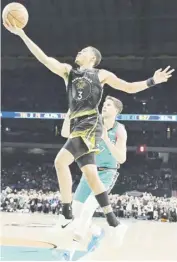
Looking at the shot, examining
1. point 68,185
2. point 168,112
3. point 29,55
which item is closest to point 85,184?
point 68,185

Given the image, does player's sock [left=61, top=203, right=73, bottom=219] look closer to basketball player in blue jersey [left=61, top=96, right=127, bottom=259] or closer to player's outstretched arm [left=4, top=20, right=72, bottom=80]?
basketball player in blue jersey [left=61, top=96, right=127, bottom=259]

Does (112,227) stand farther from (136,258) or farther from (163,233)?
A: (163,233)

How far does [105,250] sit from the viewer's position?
6.86 metres

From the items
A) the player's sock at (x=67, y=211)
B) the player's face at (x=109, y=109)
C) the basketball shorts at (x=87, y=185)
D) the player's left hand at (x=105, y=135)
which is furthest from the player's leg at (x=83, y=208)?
the player's face at (x=109, y=109)

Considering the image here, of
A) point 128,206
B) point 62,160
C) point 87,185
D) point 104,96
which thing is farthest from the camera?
point 104,96

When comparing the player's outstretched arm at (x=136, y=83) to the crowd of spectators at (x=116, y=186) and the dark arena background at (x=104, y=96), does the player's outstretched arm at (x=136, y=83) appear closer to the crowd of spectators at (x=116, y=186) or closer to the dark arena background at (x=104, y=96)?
the dark arena background at (x=104, y=96)

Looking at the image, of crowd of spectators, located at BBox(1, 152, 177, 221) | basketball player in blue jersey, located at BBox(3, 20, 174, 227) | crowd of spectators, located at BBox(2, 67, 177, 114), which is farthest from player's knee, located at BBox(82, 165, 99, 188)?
crowd of spectators, located at BBox(2, 67, 177, 114)

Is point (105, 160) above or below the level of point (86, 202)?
above

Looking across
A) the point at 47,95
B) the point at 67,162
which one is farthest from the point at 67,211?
the point at 47,95

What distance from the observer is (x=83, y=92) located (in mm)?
4559

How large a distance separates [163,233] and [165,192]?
5.68 metres

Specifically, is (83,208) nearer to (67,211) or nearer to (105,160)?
(67,211)

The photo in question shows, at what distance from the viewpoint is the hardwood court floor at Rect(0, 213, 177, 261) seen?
5.97 metres

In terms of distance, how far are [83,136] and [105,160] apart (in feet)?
2.49
